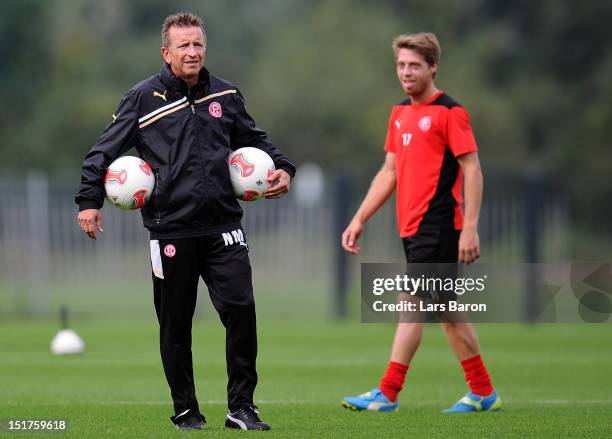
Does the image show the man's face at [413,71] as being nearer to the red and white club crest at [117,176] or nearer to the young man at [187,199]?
the young man at [187,199]

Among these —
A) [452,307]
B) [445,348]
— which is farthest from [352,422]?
[445,348]

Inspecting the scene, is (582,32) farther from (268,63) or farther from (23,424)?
(23,424)

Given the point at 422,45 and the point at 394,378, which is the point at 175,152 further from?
the point at 394,378

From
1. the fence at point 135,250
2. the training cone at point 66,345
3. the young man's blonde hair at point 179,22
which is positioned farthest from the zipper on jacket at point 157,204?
the fence at point 135,250

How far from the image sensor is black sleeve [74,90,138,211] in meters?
7.26

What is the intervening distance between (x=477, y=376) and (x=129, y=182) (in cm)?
286

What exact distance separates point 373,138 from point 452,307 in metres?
41.2

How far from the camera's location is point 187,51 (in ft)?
24.3

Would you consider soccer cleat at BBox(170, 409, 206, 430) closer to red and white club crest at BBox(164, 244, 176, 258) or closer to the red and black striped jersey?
red and white club crest at BBox(164, 244, 176, 258)

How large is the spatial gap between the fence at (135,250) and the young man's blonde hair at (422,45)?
36.6 feet

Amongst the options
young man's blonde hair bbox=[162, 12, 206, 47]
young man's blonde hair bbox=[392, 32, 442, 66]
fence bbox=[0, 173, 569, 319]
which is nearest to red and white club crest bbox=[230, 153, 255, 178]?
young man's blonde hair bbox=[162, 12, 206, 47]

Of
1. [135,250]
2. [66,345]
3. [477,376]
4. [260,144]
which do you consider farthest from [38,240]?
[260,144]

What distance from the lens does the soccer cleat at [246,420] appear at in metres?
7.45

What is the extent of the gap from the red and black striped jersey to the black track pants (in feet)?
4.78
